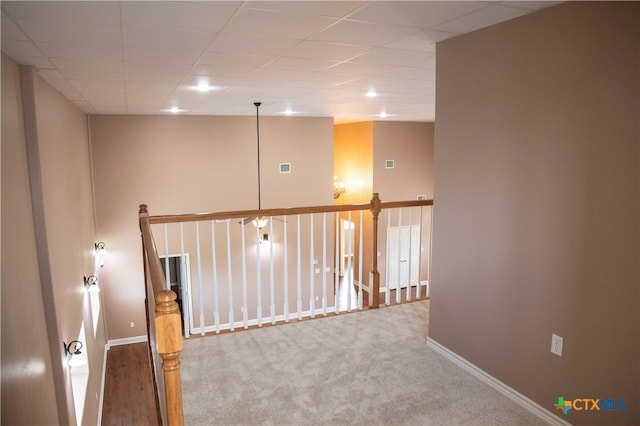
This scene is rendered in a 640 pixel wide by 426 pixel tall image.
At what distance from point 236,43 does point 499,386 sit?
2.77m

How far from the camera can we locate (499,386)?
2943 millimetres

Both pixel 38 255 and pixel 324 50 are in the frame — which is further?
pixel 38 255

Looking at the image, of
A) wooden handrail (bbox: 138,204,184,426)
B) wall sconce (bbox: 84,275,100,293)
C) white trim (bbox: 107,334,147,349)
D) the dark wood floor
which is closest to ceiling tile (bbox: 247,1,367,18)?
wooden handrail (bbox: 138,204,184,426)

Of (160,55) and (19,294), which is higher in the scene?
(160,55)

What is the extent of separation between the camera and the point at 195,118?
A: 8141 mm

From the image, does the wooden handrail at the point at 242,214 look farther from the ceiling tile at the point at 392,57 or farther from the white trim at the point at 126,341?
the white trim at the point at 126,341

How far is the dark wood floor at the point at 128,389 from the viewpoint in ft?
21.0

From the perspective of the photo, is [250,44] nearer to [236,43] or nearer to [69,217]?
[236,43]

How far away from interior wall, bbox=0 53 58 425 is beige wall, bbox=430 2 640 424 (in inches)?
107

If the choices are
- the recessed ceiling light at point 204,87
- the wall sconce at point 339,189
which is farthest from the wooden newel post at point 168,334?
→ the wall sconce at point 339,189

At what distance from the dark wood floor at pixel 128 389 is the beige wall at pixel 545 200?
4.96m

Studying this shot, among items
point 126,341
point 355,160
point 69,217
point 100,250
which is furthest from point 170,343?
point 355,160

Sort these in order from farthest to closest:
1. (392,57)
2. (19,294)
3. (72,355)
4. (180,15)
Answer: (72,355), (392,57), (19,294), (180,15)

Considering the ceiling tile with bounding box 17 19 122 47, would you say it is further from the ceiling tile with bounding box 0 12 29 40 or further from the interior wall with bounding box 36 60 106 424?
the interior wall with bounding box 36 60 106 424
